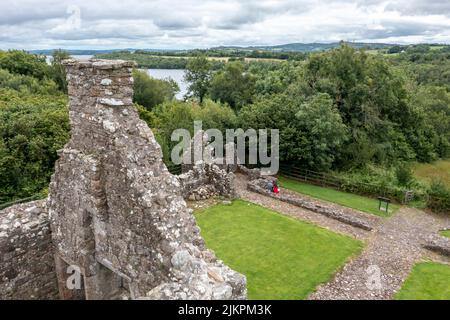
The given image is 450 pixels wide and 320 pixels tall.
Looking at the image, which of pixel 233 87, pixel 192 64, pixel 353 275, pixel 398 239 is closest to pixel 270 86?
pixel 233 87

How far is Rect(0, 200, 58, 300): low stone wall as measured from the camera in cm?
777

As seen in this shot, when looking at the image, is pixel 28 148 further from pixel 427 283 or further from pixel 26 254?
pixel 427 283

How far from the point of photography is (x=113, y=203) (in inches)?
267

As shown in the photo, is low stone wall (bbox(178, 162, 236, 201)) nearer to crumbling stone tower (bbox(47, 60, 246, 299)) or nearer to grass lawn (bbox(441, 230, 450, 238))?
grass lawn (bbox(441, 230, 450, 238))

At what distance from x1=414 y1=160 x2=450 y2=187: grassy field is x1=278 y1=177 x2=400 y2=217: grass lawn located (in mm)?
13740

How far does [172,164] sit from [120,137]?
16.6 m

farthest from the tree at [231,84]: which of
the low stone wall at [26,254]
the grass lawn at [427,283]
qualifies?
the low stone wall at [26,254]

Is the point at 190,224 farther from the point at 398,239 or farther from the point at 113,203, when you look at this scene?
the point at 398,239

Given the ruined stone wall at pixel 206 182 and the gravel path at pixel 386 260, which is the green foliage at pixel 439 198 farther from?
the ruined stone wall at pixel 206 182

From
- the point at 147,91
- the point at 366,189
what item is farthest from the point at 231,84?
the point at 366,189

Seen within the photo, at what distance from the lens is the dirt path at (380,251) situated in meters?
11.4

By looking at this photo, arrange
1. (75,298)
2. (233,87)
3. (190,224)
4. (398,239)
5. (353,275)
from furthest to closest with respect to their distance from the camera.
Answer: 1. (233,87)
2. (398,239)
3. (353,275)
4. (75,298)
5. (190,224)

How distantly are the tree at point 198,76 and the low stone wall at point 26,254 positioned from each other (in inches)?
1602
